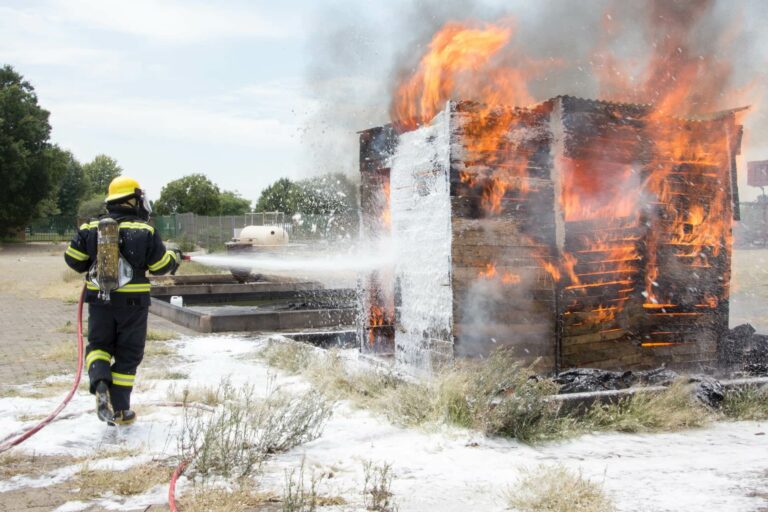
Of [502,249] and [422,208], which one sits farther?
[422,208]

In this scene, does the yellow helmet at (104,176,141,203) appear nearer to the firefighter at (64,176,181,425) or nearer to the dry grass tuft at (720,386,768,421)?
the firefighter at (64,176,181,425)

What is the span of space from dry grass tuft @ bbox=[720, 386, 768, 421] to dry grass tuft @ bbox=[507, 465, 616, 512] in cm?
248

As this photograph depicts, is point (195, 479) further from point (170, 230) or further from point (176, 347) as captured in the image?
point (170, 230)

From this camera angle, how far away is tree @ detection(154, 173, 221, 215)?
6848 centimetres

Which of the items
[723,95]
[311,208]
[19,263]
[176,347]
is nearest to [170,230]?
[311,208]

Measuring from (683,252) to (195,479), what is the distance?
5.30m

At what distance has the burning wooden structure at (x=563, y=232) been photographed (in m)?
6.33

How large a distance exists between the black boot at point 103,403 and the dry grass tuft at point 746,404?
480 cm

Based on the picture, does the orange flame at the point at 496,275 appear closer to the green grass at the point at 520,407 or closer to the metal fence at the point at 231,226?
the green grass at the point at 520,407

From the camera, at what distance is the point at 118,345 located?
559 cm

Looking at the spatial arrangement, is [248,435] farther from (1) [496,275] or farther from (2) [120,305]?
(1) [496,275]

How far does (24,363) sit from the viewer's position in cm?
795

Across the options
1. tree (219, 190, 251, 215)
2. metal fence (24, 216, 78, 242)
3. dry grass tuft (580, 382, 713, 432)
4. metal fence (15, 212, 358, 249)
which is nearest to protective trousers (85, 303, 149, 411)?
dry grass tuft (580, 382, 713, 432)

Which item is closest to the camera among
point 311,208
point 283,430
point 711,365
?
point 283,430
